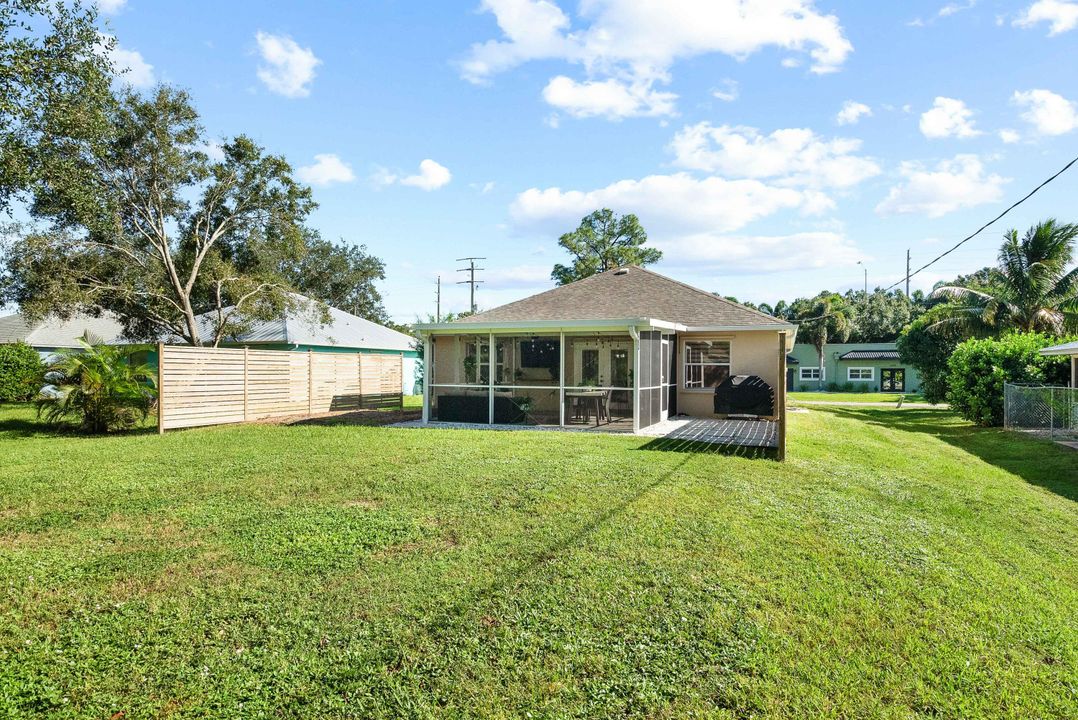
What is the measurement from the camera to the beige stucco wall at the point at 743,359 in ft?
50.8

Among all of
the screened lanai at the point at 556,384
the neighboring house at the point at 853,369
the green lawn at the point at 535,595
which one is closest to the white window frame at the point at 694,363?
the screened lanai at the point at 556,384

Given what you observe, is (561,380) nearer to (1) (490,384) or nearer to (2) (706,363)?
(1) (490,384)

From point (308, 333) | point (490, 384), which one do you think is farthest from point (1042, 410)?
point (308, 333)

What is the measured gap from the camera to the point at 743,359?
15.7 metres

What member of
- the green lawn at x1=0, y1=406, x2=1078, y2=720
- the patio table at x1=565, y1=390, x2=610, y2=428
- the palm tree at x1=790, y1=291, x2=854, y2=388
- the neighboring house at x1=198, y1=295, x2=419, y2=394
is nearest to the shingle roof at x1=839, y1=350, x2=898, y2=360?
the palm tree at x1=790, y1=291, x2=854, y2=388

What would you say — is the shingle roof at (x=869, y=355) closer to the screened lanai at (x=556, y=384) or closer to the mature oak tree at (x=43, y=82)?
the screened lanai at (x=556, y=384)

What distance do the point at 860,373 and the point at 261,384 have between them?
39.3m

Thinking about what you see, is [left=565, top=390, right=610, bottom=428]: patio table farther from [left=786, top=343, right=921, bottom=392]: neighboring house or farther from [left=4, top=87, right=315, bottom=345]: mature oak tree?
[left=786, top=343, right=921, bottom=392]: neighboring house

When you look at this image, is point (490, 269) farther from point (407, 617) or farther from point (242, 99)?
point (407, 617)

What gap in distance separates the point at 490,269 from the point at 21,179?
94.7 ft

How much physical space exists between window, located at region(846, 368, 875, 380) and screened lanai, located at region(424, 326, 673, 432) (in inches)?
1300

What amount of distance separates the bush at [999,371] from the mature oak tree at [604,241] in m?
20.5

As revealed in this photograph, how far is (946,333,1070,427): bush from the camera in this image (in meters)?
15.9

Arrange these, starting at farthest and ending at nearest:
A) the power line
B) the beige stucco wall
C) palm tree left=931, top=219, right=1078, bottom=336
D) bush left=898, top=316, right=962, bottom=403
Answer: bush left=898, top=316, right=962, bottom=403, palm tree left=931, top=219, right=1078, bottom=336, the beige stucco wall, the power line
